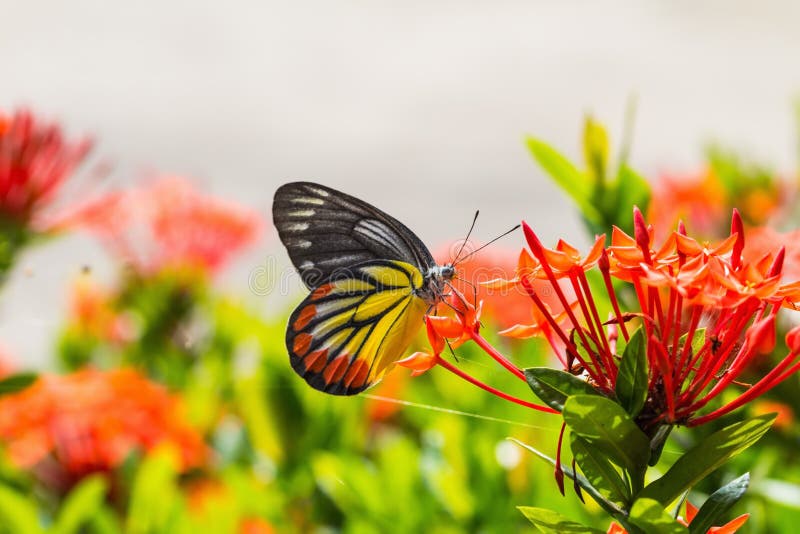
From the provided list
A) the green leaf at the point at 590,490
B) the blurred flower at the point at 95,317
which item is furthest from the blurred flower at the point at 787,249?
the blurred flower at the point at 95,317

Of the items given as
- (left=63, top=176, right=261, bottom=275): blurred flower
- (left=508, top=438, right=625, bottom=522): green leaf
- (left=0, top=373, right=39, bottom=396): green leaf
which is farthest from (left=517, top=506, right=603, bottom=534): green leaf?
(left=63, top=176, right=261, bottom=275): blurred flower

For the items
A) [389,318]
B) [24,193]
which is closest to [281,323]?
[24,193]

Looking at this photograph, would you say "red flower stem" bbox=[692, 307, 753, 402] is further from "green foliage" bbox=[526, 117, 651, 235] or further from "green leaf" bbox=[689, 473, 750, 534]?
"green foliage" bbox=[526, 117, 651, 235]

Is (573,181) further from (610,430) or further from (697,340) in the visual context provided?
(610,430)

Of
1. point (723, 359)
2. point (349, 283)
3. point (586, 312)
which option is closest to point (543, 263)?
point (586, 312)

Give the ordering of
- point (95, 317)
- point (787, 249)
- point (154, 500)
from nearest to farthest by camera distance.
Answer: point (787, 249) < point (154, 500) < point (95, 317)

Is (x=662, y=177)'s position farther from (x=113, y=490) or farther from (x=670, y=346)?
(x=670, y=346)
